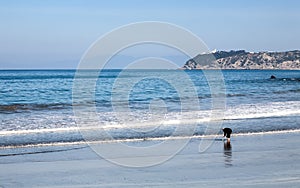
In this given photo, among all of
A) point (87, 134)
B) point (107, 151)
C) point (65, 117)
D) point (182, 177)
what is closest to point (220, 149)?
point (107, 151)

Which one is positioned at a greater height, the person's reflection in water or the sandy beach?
the person's reflection in water

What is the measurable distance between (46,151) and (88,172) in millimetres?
3722

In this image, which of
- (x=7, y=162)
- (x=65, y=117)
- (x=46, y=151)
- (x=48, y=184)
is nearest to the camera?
(x=48, y=184)

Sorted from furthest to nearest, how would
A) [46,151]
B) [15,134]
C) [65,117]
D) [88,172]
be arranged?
[65,117] → [15,134] → [46,151] → [88,172]

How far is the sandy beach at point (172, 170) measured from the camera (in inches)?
425

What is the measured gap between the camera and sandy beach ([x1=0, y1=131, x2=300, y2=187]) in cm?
1079

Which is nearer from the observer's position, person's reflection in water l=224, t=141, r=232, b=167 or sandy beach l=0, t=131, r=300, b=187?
sandy beach l=0, t=131, r=300, b=187

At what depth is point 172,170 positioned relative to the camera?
475 inches

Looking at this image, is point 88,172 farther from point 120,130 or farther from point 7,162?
A: point 120,130

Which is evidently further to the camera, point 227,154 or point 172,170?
point 227,154

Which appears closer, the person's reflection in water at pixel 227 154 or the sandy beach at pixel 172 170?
the sandy beach at pixel 172 170

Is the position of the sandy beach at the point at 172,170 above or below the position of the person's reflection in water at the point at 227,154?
below

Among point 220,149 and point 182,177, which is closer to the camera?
point 182,177

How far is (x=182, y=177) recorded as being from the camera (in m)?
11.3
